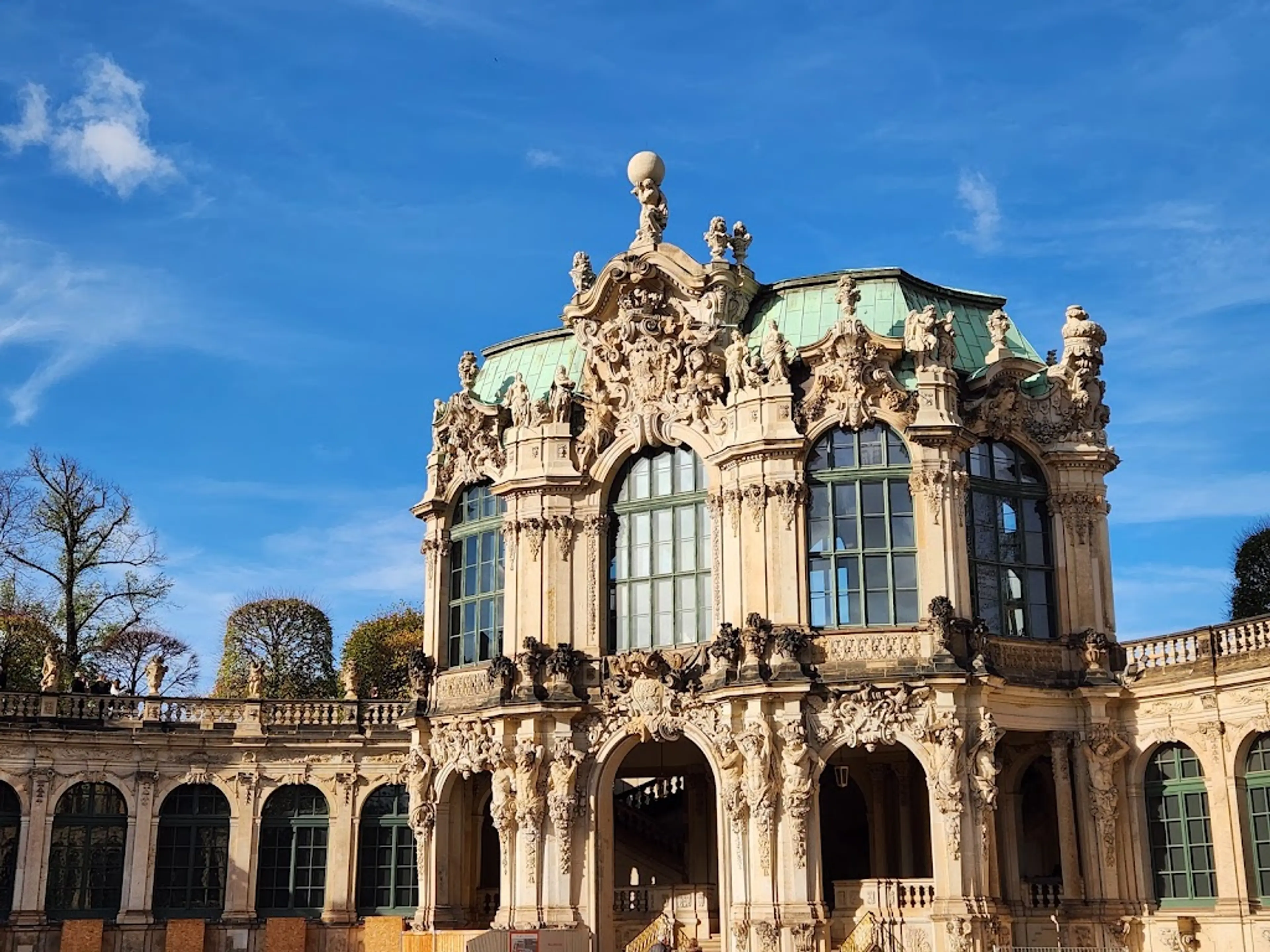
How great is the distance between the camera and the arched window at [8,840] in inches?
1500

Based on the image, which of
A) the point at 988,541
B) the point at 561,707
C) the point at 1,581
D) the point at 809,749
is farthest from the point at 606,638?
the point at 1,581

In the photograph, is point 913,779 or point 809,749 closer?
point 809,749

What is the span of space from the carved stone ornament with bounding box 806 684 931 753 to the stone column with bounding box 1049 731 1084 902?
3666 mm

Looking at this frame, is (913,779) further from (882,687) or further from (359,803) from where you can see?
(359,803)

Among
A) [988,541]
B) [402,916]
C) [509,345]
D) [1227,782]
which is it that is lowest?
[402,916]

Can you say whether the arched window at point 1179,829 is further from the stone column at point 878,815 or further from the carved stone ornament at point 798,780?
the carved stone ornament at point 798,780

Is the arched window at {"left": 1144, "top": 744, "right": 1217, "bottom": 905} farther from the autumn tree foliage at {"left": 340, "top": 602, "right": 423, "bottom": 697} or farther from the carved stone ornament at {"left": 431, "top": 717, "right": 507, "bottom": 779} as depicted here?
the autumn tree foliage at {"left": 340, "top": 602, "right": 423, "bottom": 697}

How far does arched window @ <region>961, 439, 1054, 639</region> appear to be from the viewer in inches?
1299

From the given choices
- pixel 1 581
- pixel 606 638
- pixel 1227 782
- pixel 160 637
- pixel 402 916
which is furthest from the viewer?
pixel 160 637

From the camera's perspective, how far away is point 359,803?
1577 inches

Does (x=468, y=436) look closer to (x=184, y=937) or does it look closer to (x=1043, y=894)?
(x=184, y=937)

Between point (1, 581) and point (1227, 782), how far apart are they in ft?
127

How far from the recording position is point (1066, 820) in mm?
32156

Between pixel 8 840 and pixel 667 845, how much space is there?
1624 centimetres
